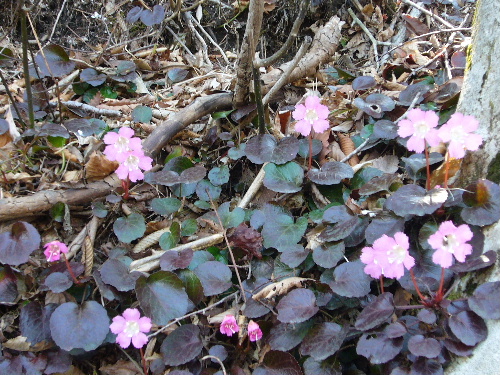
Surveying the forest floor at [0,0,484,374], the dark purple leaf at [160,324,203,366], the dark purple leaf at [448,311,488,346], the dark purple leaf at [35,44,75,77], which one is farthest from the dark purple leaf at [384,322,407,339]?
the dark purple leaf at [35,44,75,77]

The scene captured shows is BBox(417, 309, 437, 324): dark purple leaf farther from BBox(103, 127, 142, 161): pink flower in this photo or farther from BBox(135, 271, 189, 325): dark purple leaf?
BBox(103, 127, 142, 161): pink flower

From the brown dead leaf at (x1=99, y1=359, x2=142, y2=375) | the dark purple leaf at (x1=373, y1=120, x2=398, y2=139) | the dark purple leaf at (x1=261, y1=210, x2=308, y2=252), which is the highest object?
the dark purple leaf at (x1=373, y1=120, x2=398, y2=139)

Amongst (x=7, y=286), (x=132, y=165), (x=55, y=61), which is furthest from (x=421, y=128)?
(x=55, y=61)

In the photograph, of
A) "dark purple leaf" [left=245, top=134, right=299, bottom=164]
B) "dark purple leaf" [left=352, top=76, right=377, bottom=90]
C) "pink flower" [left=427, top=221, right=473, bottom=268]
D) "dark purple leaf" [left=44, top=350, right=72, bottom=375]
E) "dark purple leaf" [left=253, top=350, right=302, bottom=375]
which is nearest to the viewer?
"pink flower" [left=427, top=221, right=473, bottom=268]

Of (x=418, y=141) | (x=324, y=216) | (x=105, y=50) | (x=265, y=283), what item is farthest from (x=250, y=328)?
(x=105, y=50)

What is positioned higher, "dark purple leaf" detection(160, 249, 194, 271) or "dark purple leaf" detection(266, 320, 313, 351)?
"dark purple leaf" detection(160, 249, 194, 271)

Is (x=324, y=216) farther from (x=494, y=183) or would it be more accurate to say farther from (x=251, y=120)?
(x=251, y=120)

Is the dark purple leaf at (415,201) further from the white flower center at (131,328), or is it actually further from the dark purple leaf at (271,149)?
the white flower center at (131,328)

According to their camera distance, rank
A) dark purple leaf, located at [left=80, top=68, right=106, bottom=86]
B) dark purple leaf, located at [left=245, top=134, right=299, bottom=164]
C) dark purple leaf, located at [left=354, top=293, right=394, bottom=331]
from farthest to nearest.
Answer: dark purple leaf, located at [left=80, top=68, right=106, bottom=86], dark purple leaf, located at [left=245, top=134, right=299, bottom=164], dark purple leaf, located at [left=354, top=293, right=394, bottom=331]

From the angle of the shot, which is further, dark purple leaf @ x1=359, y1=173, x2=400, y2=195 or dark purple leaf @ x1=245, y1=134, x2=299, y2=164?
dark purple leaf @ x1=245, y1=134, x2=299, y2=164
